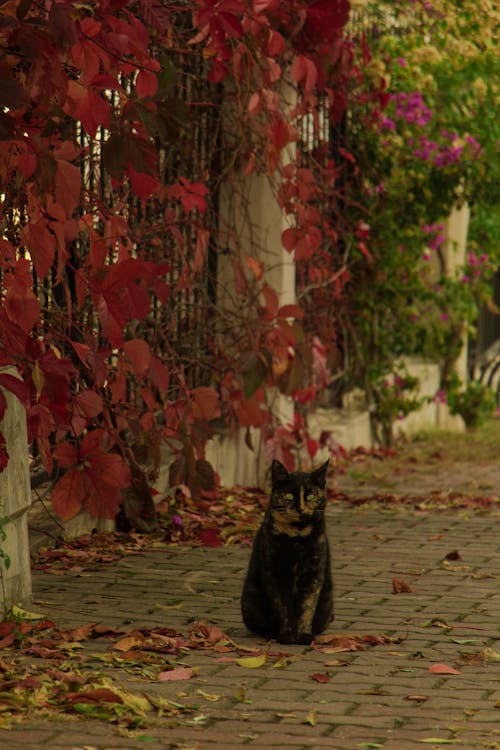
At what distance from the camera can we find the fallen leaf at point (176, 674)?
4.89 m

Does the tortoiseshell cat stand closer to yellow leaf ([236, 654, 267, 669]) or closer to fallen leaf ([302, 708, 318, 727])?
yellow leaf ([236, 654, 267, 669])

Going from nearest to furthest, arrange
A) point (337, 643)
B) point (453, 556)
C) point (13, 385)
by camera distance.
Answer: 1. point (13, 385)
2. point (337, 643)
3. point (453, 556)

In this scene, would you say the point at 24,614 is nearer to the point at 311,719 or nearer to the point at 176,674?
the point at 176,674

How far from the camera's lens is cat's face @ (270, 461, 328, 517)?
563cm

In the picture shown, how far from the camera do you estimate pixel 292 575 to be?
565 cm

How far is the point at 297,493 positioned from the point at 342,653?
0.66m

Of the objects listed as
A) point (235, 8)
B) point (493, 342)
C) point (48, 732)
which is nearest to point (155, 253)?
point (235, 8)

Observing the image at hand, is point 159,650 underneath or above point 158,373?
underneath

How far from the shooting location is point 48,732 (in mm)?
4258

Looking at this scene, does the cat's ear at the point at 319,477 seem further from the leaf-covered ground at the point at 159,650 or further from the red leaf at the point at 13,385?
the red leaf at the point at 13,385

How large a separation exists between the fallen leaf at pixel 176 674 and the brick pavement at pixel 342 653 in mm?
40

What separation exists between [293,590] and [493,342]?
13.5m

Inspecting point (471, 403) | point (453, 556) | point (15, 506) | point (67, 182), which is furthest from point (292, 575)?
point (471, 403)

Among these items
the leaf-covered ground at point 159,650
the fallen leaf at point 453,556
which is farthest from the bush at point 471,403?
the fallen leaf at point 453,556
